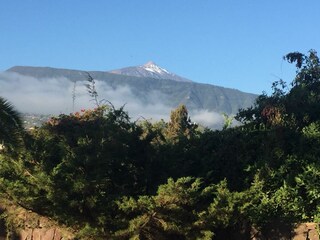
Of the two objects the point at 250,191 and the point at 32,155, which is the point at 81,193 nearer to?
the point at 32,155

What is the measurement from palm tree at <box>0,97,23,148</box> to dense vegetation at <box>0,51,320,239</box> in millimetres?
637

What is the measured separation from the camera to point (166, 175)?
1449cm

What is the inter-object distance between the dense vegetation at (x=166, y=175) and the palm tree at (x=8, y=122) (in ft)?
2.09

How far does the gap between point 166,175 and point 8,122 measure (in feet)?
15.6

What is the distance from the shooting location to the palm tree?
475 inches

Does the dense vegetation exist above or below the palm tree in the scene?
below

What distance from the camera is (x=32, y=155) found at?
1340 cm

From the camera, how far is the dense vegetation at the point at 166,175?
1238 cm

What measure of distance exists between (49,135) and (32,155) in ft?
3.96

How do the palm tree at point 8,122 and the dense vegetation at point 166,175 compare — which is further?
the dense vegetation at point 166,175

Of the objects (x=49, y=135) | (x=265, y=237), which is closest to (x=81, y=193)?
(x=49, y=135)

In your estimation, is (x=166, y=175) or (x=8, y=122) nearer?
(x=8, y=122)

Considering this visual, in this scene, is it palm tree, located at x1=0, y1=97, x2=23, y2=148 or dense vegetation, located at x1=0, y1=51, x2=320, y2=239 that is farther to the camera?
dense vegetation, located at x1=0, y1=51, x2=320, y2=239

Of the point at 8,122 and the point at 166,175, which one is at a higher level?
the point at 8,122
